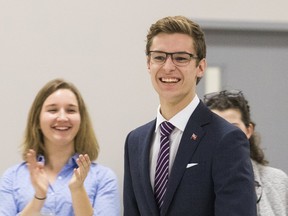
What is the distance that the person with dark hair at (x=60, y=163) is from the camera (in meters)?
2.72

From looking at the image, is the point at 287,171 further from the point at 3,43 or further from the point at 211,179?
the point at 211,179

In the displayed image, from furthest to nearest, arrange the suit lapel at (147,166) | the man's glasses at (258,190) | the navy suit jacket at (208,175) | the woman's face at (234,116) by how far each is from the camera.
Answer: the woman's face at (234,116) → the man's glasses at (258,190) → the suit lapel at (147,166) → the navy suit jacket at (208,175)

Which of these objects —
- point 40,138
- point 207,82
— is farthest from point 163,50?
point 207,82

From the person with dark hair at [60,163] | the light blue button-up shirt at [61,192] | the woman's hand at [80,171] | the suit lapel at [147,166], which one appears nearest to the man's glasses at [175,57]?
the suit lapel at [147,166]

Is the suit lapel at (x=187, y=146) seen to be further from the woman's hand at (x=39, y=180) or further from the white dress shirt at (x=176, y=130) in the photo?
the woman's hand at (x=39, y=180)

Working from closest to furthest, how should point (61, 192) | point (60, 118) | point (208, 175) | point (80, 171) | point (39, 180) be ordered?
point (208, 175) < point (80, 171) < point (39, 180) < point (61, 192) < point (60, 118)

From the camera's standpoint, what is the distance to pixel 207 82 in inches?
149

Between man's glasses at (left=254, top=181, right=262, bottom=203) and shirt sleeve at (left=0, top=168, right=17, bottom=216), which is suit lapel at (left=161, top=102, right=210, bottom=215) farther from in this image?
shirt sleeve at (left=0, top=168, right=17, bottom=216)

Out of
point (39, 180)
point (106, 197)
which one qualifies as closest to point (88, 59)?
point (106, 197)

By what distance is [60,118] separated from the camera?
2.87 metres

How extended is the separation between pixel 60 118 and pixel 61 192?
37 cm

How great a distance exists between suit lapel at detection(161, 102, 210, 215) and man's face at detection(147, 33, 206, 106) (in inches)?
3.1

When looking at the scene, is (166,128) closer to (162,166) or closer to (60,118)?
(162,166)

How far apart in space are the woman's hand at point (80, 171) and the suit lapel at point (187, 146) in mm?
671
